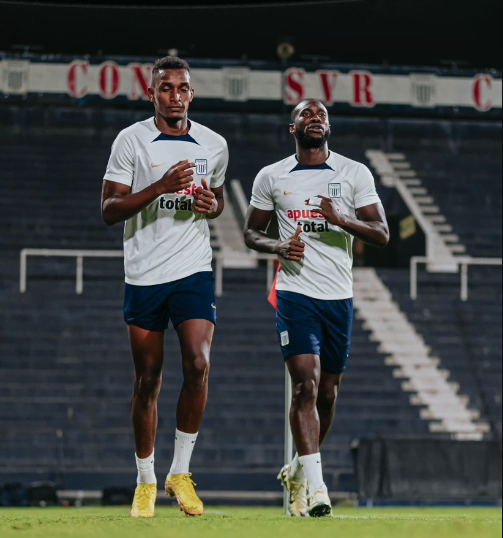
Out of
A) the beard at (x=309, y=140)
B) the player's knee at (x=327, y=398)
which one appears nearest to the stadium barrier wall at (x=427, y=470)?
the player's knee at (x=327, y=398)

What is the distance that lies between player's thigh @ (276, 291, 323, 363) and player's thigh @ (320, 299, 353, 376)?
0.06 metres

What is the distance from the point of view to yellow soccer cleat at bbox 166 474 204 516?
4.46 meters

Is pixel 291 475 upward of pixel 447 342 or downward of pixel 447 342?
downward

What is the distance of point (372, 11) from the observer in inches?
714

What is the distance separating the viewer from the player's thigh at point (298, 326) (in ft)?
16.2

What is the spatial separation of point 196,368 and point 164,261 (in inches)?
20.8

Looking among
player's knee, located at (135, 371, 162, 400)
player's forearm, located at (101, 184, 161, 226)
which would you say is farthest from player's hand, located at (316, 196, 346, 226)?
player's knee, located at (135, 371, 162, 400)

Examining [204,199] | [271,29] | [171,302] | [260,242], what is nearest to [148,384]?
[171,302]

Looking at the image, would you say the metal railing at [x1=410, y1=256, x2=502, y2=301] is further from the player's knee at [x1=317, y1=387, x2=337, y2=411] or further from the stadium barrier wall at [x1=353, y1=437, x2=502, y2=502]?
the player's knee at [x1=317, y1=387, x2=337, y2=411]

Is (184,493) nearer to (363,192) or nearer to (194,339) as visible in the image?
(194,339)

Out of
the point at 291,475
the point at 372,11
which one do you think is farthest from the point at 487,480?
the point at 372,11

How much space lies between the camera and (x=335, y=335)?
5.14 metres

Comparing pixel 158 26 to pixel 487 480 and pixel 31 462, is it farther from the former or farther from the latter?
pixel 487 480

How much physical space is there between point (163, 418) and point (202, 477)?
63.8 inches
